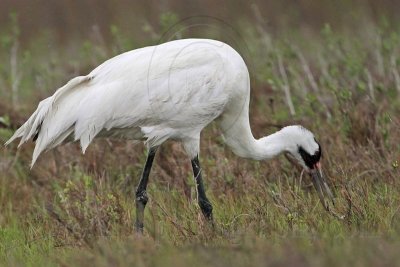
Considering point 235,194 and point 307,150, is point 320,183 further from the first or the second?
point 235,194

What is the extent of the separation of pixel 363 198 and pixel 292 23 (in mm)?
9427

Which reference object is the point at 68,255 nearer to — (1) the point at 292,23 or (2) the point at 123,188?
(2) the point at 123,188

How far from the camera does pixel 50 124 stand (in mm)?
7344

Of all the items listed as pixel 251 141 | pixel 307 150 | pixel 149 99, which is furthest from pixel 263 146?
pixel 149 99

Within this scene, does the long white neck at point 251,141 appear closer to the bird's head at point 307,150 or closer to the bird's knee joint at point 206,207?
the bird's head at point 307,150

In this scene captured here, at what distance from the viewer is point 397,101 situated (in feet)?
31.9

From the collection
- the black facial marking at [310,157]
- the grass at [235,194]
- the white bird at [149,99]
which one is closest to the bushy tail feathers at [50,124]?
the white bird at [149,99]

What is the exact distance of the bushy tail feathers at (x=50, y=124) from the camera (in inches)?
286

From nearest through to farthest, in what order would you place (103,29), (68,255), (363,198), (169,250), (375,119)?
(169,250), (68,255), (363,198), (375,119), (103,29)

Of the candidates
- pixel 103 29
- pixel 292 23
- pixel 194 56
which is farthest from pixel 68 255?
pixel 103 29

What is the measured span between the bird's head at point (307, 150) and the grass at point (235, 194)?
0.49ft

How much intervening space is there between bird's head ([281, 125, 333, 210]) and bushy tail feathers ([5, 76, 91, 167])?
177 cm

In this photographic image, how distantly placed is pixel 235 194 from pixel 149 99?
4.08ft

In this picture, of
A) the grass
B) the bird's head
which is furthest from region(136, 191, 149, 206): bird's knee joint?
the bird's head
